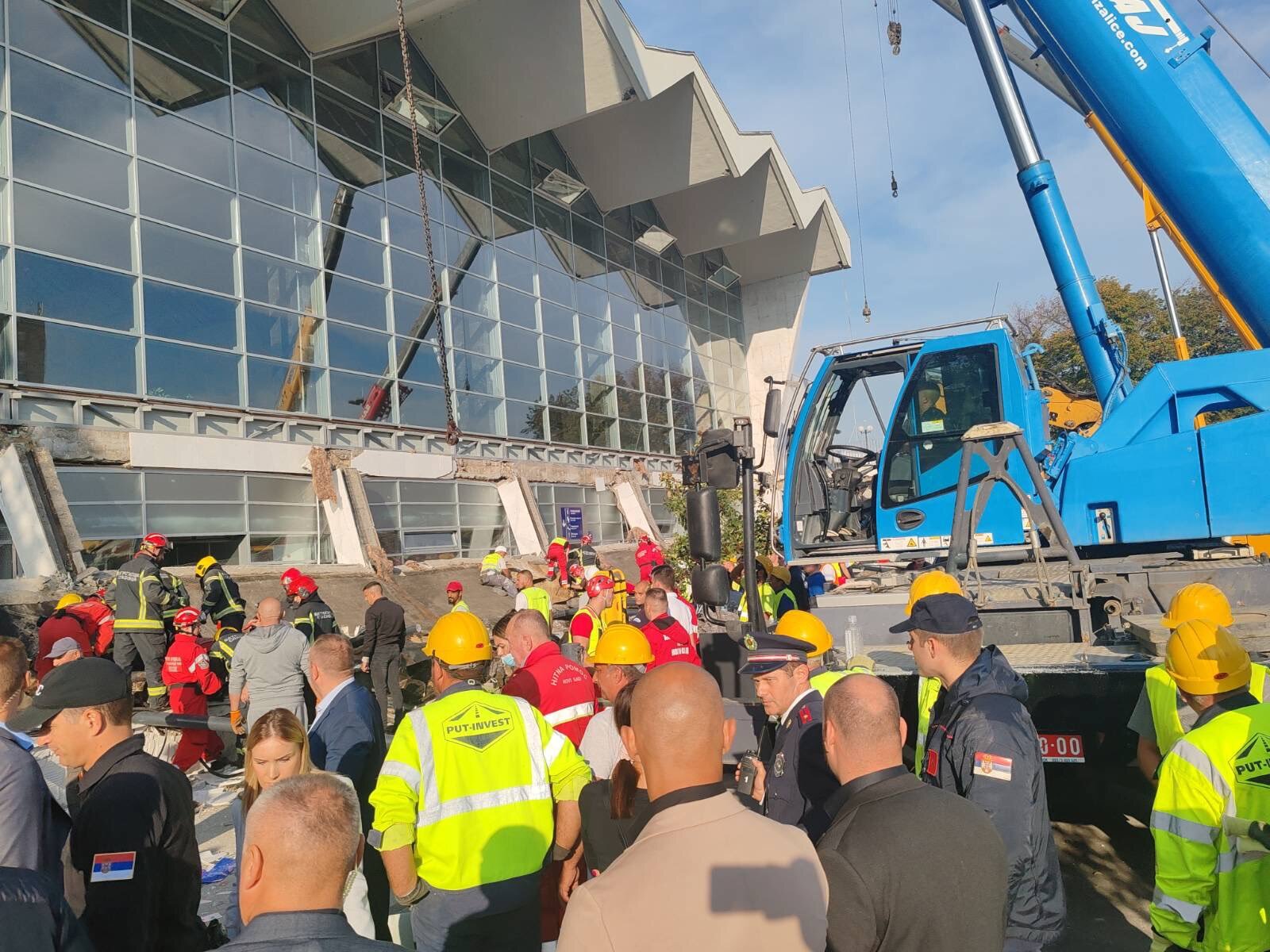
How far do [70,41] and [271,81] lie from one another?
4.01m

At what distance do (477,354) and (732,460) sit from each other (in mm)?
16000

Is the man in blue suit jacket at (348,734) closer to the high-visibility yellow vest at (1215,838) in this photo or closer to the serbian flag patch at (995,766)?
the serbian flag patch at (995,766)

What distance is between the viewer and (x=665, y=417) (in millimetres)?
29281

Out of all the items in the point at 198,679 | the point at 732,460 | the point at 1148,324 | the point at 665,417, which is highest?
the point at 1148,324

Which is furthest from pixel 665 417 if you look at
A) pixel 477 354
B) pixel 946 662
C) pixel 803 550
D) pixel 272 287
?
pixel 946 662

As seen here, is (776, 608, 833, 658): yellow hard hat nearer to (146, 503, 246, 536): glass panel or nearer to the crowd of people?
the crowd of people

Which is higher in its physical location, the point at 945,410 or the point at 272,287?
the point at 272,287

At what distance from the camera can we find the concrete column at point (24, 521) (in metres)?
11.2

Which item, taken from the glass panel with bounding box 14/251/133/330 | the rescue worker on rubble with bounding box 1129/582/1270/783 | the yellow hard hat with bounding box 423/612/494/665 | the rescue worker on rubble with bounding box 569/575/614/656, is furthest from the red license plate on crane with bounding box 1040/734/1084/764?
the glass panel with bounding box 14/251/133/330

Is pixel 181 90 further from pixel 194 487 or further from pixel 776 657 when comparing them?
pixel 776 657

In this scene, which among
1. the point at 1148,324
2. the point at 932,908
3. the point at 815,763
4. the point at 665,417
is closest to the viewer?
the point at 932,908

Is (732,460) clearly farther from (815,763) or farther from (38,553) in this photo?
(38,553)

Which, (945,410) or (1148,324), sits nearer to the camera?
(945,410)

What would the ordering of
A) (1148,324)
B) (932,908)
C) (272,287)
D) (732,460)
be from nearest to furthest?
(932,908)
(732,460)
(272,287)
(1148,324)
